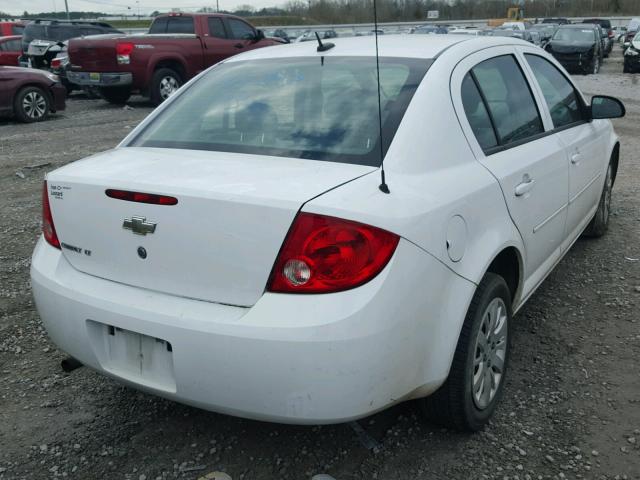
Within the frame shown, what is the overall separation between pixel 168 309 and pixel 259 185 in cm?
53

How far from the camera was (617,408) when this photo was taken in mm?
2902

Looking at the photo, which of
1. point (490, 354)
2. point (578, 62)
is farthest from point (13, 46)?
point (490, 354)

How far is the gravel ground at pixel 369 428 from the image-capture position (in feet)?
8.30

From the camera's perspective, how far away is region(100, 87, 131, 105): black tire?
13.9 meters

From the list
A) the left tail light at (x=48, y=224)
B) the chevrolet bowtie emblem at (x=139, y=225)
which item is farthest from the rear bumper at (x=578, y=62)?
the chevrolet bowtie emblem at (x=139, y=225)

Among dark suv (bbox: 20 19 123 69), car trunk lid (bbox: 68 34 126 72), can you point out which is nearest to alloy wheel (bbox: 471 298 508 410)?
car trunk lid (bbox: 68 34 126 72)

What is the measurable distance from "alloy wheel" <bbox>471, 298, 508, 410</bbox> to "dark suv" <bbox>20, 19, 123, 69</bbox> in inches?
694

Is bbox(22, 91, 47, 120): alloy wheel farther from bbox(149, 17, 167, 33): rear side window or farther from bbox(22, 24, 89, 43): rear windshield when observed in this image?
bbox(22, 24, 89, 43): rear windshield

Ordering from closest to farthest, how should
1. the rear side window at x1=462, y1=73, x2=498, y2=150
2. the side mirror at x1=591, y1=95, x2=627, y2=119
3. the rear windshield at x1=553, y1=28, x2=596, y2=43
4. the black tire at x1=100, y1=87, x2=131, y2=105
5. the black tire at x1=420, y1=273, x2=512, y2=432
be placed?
1. the black tire at x1=420, y1=273, x2=512, y2=432
2. the rear side window at x1=462, y1=73, x2=498, y2=150
3. the side mirror at x1=591, y1=95, x2=627, y2=119
4. the black tire at x1=100, y1=87, x2=131, y2=105
5. the rear windshield at x1=553, y1=28, x2=596, y2=43

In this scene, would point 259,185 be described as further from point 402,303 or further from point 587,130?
point 587,130

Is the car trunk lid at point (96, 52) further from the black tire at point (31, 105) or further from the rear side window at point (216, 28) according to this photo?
the rear side window at point (216, 28)

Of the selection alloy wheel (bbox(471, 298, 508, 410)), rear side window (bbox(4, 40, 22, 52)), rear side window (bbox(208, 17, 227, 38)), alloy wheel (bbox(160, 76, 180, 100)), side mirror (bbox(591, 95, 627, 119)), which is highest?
rear side window (bbox(208, 17, 227, 38))

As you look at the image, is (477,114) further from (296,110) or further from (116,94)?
(116,94)

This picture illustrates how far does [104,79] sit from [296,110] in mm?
11806
